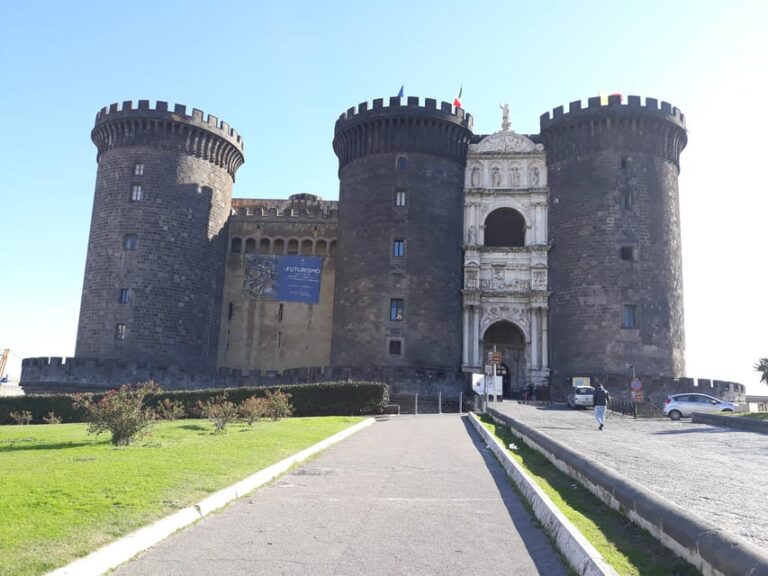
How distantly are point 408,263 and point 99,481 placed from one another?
3205 centimetres

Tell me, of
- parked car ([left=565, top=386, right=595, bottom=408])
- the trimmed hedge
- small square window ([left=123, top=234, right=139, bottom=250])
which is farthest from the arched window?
small square window ([left=123, top=234, right=139, bottom=250])

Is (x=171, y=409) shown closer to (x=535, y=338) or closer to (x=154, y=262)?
(x=154, y=262)

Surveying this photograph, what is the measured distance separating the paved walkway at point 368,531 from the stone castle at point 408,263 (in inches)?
1017

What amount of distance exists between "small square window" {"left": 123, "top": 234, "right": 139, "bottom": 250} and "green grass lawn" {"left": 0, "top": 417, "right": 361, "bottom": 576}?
972 inches

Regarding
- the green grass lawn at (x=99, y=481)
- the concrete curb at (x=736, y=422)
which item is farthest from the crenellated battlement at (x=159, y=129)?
the concrete curb at (x=736, y=422)

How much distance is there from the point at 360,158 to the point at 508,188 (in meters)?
→ 9.49

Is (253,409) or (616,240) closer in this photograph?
(253,409)

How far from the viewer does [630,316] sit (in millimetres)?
38031

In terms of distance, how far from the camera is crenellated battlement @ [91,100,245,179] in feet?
134

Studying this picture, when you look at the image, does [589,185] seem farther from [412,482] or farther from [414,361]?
[412,482]

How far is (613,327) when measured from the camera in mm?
37500

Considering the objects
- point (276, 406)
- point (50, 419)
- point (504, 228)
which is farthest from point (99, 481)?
point (504, 228)

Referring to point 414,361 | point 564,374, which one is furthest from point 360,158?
point 564,374

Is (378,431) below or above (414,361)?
below
